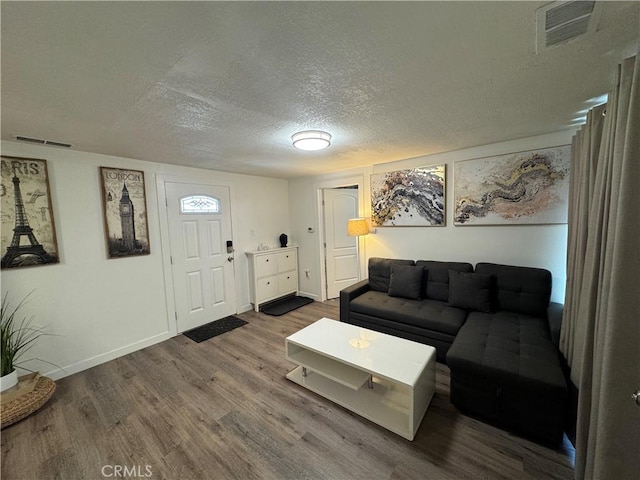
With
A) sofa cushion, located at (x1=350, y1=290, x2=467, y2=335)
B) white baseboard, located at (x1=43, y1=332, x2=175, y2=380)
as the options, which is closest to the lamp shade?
sofa cushion, located at (x1=350, y1=290, x2=467, y2=335)

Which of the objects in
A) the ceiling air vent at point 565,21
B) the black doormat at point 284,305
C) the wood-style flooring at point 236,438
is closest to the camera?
the ceiling air vent at point 565,21

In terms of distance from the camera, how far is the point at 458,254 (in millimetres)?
3109

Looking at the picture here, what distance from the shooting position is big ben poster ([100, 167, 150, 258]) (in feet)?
8.86

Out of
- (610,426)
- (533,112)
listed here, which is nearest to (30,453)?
(610,426)

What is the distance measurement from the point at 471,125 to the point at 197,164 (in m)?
3.08

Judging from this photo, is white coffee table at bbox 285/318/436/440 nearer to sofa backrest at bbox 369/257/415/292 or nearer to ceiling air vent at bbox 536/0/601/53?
A: sofa backrest at bbox 369/257/415/292

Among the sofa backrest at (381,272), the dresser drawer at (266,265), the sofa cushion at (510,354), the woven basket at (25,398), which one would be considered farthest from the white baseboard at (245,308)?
the sofa cushion at (510,354)

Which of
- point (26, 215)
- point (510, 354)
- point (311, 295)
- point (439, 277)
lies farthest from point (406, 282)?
point (26, 215)

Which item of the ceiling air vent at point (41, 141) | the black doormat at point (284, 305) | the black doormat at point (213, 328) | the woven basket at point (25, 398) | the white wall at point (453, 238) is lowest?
the black doormat at point (213, 328)

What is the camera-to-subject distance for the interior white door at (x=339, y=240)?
14.7 ft

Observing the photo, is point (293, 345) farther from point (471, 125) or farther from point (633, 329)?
point (471, 125)

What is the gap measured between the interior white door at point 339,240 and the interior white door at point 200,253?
1.64 m

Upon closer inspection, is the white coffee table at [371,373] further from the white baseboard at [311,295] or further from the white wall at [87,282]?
the white baseboard at [311,295]

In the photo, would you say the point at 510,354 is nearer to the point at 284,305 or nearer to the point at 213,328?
the point at 284,305
